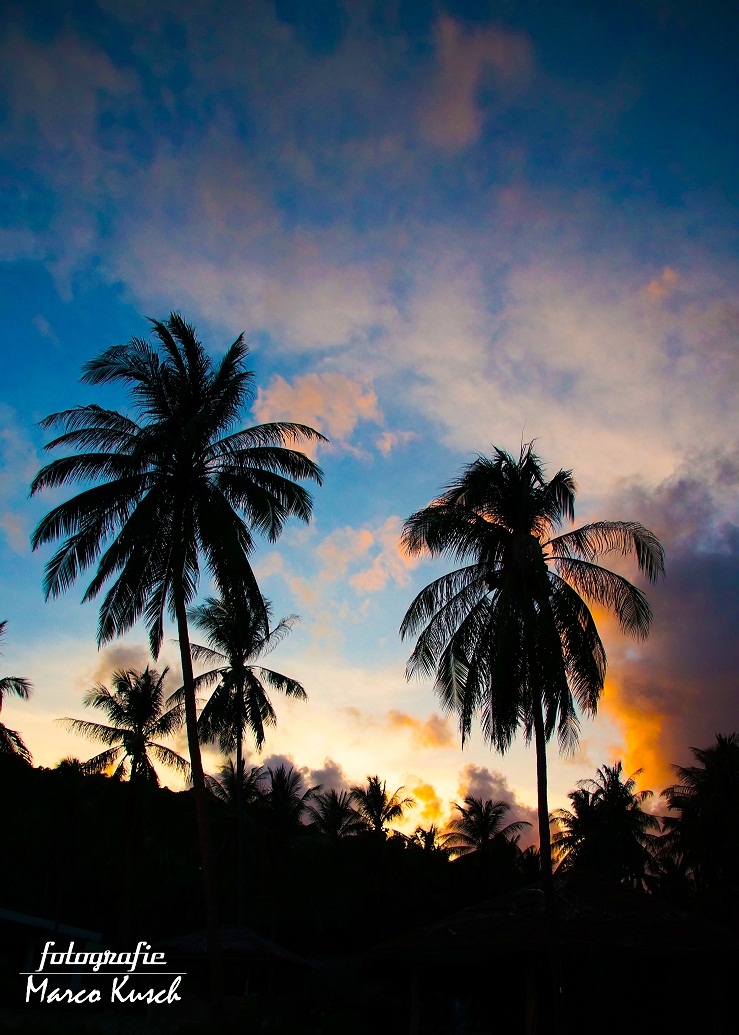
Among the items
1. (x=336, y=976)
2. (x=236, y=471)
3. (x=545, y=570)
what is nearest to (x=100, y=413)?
(x=236, y=471)

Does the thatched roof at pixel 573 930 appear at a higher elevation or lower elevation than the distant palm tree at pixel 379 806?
lower

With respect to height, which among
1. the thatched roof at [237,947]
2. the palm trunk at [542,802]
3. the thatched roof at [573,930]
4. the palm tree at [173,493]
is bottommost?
the thatched roof at [237,947]

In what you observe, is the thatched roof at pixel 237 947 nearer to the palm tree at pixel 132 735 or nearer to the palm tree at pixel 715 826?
the palm tree at pixel 132 735

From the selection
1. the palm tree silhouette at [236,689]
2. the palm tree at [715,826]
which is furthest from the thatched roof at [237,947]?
the palm tree at [715,826]

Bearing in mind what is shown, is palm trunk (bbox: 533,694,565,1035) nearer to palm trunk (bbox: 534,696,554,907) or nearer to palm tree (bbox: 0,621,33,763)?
palm trunk (bbox: 534,696,554,907)

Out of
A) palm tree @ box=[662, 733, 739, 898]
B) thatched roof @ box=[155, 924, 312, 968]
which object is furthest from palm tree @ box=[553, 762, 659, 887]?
thatched roof @ box=[155, 924, 312, 968]

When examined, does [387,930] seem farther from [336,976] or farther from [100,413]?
[100,413]

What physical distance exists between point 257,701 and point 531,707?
48.5 ft

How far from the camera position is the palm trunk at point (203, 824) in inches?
588

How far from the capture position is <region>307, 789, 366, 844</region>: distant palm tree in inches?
1994

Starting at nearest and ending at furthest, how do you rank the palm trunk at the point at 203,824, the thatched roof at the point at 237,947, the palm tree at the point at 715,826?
1. the palm trunk at the point at 203,824
2. the thatched roof at the point at 237,947
3. the palm tree at the point at 715,826

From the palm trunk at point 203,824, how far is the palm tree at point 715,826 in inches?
1150

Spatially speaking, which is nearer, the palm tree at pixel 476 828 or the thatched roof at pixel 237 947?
the thatched roof at pixel 237 947

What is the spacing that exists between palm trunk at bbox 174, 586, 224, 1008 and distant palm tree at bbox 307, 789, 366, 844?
119 ft
